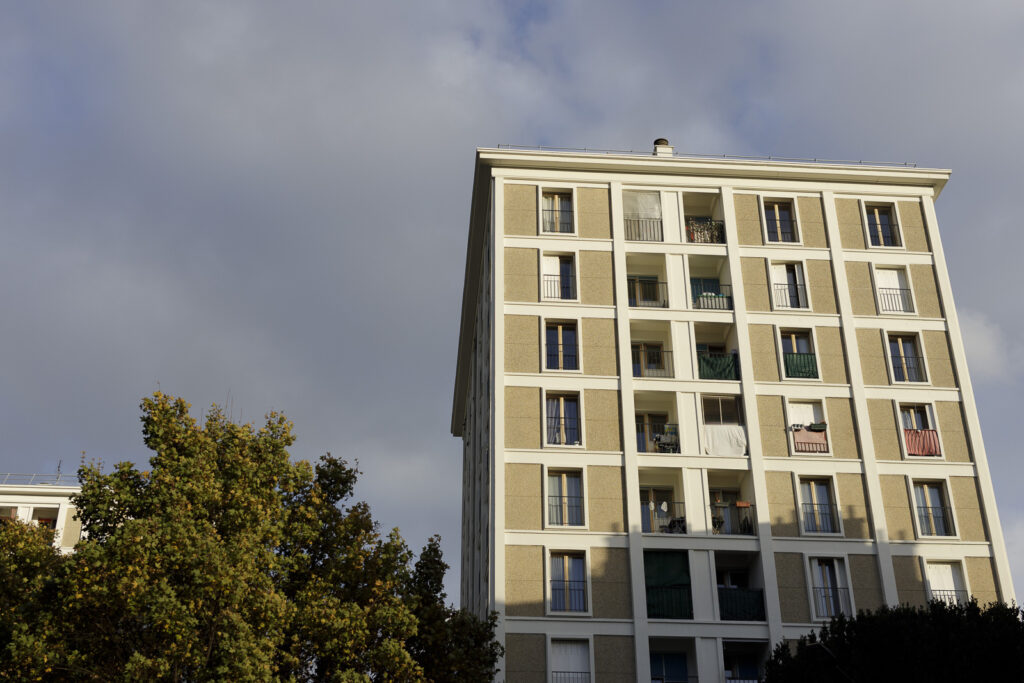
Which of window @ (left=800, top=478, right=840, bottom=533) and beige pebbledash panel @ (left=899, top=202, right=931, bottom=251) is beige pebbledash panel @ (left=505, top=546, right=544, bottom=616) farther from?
beige pebbledash panel @ (left=899, top=202, right=931, bottom=251)

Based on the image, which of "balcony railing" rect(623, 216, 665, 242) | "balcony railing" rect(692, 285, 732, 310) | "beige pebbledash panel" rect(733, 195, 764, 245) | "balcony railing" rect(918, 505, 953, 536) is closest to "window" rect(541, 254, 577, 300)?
"balcony railing" rect(623, 216, 665, 242)

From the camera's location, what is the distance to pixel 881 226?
41969 mm

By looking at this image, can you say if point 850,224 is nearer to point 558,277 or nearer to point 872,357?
point 872,357

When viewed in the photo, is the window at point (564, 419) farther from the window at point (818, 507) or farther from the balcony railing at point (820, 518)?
the balcony railing at point (820, 518)

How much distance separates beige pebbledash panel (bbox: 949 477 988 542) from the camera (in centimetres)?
3616

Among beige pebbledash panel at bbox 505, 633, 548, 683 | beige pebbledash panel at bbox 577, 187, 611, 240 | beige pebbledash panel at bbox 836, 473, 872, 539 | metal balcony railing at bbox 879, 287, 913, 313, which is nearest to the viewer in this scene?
beige pebbledash panel at bbox 505, 633, 548, 683

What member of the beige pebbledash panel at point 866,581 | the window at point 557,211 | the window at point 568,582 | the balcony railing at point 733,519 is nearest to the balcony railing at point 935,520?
the beige pebbledash panel at point 866,581

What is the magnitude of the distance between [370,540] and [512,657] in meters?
7.98

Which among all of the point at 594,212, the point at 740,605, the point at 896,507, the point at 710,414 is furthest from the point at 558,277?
the point at 896,507

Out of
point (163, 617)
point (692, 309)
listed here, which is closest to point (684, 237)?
point (692, 309)

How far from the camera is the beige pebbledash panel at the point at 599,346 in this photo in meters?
37.8

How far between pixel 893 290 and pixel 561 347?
13.3 meters

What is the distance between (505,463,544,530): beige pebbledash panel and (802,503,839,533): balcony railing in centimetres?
923

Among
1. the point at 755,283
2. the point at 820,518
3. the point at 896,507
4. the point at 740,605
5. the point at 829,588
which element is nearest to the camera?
the point at 740,605
